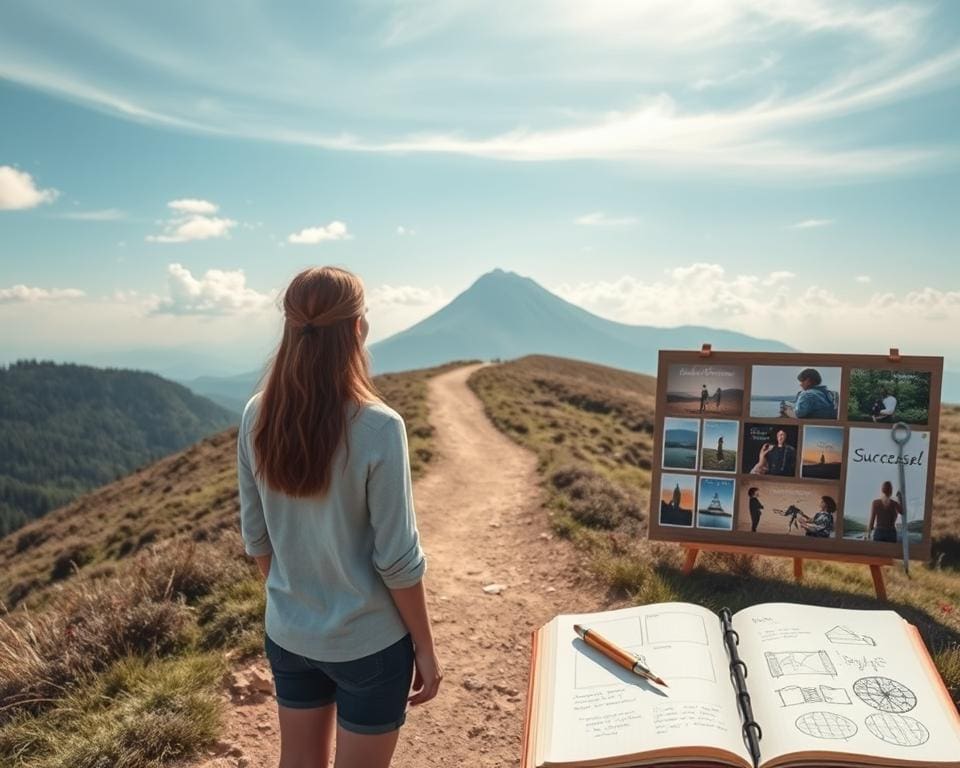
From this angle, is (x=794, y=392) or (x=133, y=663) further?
(x=794, y=392)

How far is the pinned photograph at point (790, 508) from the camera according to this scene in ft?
19.7

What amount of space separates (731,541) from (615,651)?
13.8 feet

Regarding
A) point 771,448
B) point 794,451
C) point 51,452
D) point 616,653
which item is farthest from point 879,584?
point 51,452

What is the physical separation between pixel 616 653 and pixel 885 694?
3.06ft

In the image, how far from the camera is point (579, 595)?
6.87 m

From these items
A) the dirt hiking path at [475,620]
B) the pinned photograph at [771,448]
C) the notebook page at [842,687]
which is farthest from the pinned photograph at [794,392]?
the notebook page at [842,687]

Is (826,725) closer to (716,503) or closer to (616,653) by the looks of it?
(616,653)

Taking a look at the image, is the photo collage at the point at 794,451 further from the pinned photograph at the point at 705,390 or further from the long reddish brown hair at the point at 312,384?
the long reddish brown hair at the point at 312,384

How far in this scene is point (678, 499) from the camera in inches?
253

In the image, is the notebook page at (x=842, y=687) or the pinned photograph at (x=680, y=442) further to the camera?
the pinned photograph at (x=680, y=442)

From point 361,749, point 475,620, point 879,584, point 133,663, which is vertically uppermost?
point 361,749

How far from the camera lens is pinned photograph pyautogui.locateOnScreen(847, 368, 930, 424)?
18.9ft

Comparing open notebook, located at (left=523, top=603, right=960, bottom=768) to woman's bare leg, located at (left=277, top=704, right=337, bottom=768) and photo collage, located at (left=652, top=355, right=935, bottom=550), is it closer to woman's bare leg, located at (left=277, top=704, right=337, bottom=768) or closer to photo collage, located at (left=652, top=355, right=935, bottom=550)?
woman's bare leg, located at (left=277, top=704, right=337, bottom=768)

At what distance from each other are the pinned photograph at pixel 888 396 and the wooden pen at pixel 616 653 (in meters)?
4.37
